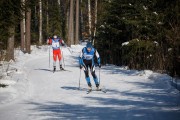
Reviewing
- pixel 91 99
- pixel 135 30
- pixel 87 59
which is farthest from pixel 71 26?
pixel 91 99

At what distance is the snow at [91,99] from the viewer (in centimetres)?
965

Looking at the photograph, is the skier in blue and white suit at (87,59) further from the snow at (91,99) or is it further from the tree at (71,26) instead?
the tree at (71,26)

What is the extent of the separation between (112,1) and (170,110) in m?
12.2

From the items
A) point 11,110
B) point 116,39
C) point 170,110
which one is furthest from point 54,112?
point 116,39

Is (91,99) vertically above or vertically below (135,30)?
below

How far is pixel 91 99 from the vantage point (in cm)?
1201

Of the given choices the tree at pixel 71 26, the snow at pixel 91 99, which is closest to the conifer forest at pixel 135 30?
the snow at pixel 91 99

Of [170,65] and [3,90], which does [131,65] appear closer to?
[170,65]

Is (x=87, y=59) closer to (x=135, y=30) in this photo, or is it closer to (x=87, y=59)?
(x=87, y=59)

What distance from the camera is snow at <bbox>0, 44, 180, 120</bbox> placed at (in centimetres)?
965

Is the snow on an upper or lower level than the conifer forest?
lower

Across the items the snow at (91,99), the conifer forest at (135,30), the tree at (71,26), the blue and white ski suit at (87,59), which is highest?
the tree at (71,26)

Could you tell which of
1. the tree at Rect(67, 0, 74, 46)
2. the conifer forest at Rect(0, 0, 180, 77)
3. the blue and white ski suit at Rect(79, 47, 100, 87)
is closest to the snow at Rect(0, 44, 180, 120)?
the blue and white ski suit at Rect(79, 47, 100, 87)

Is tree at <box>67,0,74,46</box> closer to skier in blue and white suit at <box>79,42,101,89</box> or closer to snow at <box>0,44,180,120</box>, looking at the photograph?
snow at <box>0,44,180,120</box>
